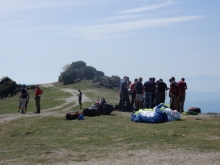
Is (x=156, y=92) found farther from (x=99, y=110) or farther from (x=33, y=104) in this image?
(x=33, y=104)

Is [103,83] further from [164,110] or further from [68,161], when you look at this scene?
[68,161]

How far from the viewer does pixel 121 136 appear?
18.1 metres

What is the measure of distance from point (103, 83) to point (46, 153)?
7135 cm

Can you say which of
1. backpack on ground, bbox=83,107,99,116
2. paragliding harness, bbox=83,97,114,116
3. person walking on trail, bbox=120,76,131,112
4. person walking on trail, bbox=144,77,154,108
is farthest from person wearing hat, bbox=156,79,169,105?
backpack on ground, bbox=83,107,99,116

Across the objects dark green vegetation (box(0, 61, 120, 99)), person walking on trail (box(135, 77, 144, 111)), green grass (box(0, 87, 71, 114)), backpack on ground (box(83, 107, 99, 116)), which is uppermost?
dark green vegetation (box(0, 61, 120, 99))

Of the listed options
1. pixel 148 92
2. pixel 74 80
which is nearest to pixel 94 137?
pixel 148 92

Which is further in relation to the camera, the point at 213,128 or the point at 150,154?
the point at 213,128

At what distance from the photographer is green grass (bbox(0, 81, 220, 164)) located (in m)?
14.6

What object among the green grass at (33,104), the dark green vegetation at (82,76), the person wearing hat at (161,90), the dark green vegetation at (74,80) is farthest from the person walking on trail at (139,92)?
the dark green vegetation at (82,76)

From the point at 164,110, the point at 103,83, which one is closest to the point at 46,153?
the point at 164,110

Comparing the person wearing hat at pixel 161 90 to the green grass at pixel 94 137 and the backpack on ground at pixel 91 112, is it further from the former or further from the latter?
the backpack on ground at pixel 91 112

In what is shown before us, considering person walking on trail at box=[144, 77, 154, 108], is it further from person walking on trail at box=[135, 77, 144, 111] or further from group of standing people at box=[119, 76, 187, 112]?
person walking on trail at box=[135, 77, 144, 111]

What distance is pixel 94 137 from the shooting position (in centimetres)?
1806

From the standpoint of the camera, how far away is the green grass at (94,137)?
14.6 metres
